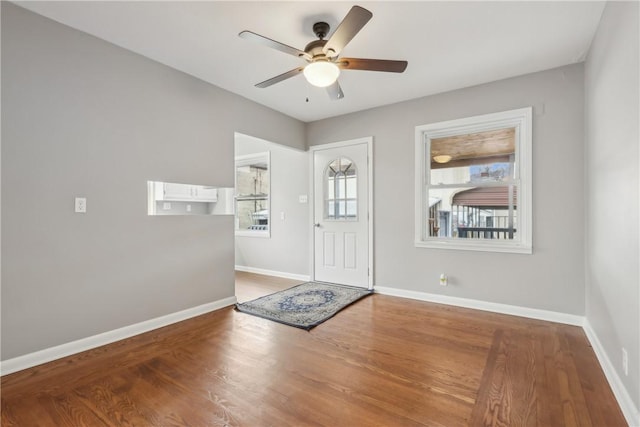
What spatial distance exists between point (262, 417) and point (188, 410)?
43cm

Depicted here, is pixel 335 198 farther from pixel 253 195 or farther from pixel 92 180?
pixel 92 180

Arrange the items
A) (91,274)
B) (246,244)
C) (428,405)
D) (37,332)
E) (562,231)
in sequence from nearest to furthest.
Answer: (428,405) < (37,332) < (91,274) < (562,231) < (246,244)

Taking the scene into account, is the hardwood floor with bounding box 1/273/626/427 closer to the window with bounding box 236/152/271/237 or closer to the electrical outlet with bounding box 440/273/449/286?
the electrical outlet with bounding box 440/273/449/286

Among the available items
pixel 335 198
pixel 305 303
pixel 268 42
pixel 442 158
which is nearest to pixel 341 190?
pixel 335 198

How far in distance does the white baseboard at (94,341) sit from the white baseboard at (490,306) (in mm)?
2367

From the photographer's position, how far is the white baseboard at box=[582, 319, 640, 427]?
1565 millimetres

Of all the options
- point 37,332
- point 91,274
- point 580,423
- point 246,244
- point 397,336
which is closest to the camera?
point 580,423

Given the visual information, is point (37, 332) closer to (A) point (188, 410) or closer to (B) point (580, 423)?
(A) point (188, 410)

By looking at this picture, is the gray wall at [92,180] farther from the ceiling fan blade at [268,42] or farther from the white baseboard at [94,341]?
the ceiling fan blade at [268,42]

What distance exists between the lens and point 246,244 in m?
5.72

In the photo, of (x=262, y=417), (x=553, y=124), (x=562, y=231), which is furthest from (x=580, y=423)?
(x=553, y=124)

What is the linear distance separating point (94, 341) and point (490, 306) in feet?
12.8

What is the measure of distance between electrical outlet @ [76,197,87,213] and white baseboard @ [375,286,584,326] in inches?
134

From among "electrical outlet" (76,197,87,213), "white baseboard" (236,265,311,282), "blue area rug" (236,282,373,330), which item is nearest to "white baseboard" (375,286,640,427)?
"blue area rug" (236,282,373,330)
